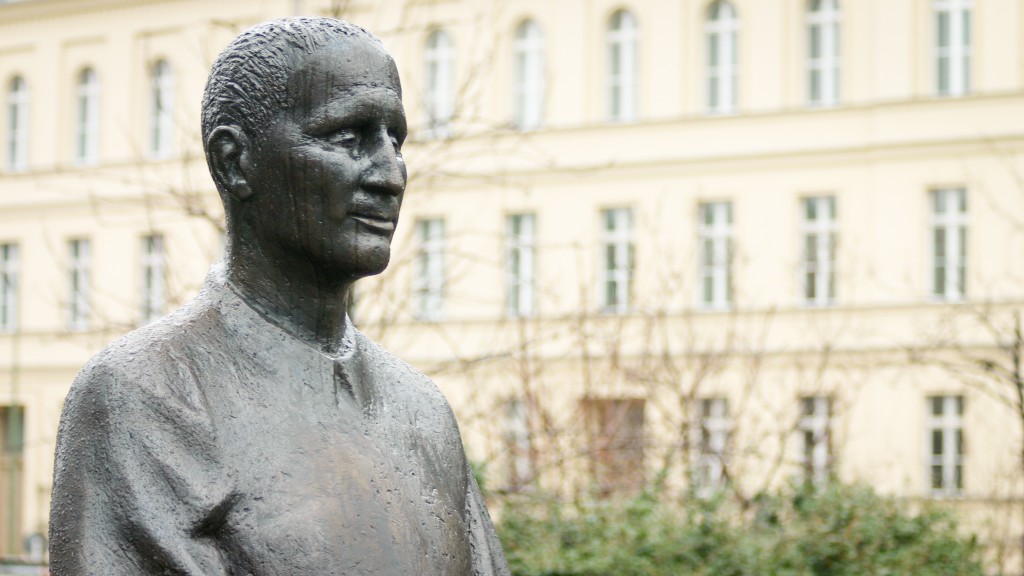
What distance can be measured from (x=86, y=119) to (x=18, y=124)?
75.4 inches

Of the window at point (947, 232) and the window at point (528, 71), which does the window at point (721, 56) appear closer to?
the window at point (528, 71)

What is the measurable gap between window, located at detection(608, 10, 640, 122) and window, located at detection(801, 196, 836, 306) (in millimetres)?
4059

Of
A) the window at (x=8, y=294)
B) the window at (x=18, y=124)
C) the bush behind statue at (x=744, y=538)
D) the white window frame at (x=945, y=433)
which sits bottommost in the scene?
the white window frame at (x=945, y=433)

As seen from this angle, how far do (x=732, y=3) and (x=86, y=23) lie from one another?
14.1 metres

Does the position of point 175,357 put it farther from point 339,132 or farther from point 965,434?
point 965,434

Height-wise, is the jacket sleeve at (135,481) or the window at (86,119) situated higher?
the window at (86,119)

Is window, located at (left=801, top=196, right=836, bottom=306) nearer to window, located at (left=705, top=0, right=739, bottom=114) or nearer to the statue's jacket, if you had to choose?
window, located at (left=705, top=0, right=739, bottom=114)

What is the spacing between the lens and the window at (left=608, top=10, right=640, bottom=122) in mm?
33406

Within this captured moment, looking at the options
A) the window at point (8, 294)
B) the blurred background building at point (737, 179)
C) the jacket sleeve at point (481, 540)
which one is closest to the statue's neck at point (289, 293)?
the jacket sleeve at point (481, 540)

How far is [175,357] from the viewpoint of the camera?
2.53 meters

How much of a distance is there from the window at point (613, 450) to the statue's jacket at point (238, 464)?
1084 cm

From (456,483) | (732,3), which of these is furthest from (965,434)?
(456,483)

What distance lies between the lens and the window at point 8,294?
127 feet

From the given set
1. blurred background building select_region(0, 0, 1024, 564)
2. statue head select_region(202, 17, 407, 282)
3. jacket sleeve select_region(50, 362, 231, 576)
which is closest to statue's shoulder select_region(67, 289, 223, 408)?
jacket sleeve select_region(50, 362, 231, 576)
